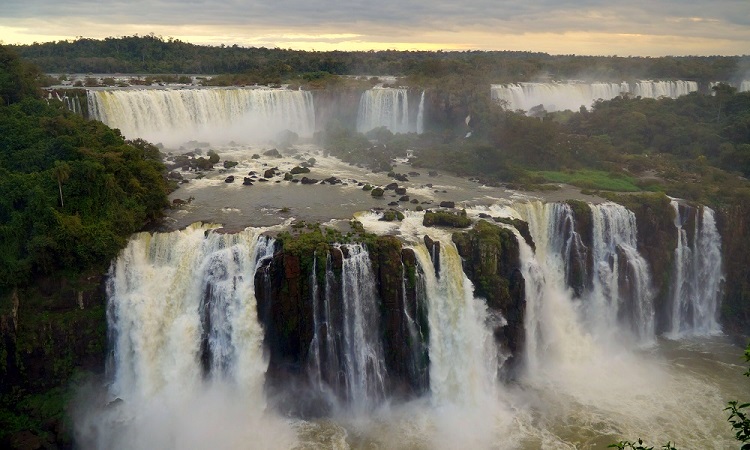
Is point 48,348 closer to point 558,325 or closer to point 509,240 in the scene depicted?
point 509,240

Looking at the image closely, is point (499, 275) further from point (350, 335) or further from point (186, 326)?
point (186, 326)

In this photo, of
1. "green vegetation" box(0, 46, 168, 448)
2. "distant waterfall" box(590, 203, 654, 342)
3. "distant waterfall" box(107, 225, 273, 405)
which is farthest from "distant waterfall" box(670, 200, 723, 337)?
"green vegetation" box(0, 46, 168, 448)

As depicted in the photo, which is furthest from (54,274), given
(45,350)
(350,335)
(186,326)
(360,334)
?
(360,334)

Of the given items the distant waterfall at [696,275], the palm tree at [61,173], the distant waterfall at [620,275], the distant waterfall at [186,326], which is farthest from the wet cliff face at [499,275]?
the palm tree at [61,173]

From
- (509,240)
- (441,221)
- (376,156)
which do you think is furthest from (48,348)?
(376,156)

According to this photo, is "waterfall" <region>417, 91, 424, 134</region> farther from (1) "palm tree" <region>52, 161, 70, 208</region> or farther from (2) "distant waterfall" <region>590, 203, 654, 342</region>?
(1) "palm tree" <region>52, 161, 70, 208</region>
